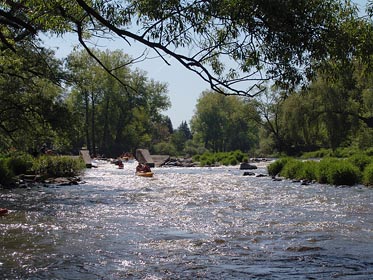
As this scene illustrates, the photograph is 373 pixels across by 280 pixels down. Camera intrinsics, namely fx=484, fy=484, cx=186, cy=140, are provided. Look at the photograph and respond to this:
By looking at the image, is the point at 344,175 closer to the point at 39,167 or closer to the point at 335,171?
the point at 335,171

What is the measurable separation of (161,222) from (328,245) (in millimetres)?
3913

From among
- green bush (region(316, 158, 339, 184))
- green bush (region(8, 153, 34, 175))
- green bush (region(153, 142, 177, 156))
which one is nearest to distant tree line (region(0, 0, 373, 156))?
green bush (region(8, 153, 34, 175))

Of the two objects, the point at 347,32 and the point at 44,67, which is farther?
the point at 44,67

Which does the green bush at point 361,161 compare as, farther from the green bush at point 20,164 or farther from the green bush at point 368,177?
the green bush at point 20,164

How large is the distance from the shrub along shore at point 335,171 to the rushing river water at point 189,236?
2870 millimetres

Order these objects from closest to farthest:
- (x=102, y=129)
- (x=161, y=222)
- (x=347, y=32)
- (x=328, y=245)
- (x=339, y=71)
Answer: (x=347, y=32) → (x=339, y=71) → (x=328, y=245) → (x=161, y=222) → (x=102, y=129)

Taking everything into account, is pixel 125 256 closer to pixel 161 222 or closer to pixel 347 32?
pixel 161 222

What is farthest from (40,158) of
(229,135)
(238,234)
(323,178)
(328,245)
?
(229,135)

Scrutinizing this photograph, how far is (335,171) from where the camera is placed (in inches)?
771

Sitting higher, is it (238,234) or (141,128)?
(141,128)

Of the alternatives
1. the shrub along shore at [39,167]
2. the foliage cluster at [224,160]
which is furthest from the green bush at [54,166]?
the foliage cluster at [224,160]

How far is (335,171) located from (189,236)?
39.9 feet

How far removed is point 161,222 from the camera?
10.7m

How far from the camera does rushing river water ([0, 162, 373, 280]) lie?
648cm
